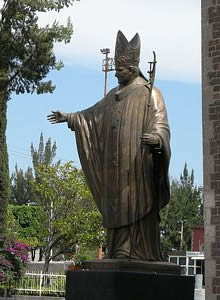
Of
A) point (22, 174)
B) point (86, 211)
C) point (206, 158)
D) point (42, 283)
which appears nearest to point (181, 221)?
point (22, 174)

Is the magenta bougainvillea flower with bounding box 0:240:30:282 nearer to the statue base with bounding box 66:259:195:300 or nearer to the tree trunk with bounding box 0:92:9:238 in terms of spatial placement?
the tree trunk with bounding box 0:92:9:238

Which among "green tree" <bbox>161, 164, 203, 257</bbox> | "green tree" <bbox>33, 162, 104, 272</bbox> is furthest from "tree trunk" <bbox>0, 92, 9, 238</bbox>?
"green tree" <bbox>161, 164, 203, 257</bbox>

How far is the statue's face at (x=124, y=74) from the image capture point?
19.5 ft

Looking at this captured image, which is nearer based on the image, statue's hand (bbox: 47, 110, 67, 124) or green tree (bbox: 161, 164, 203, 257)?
statue's hand (bbox: 47, 110, 67, 124)

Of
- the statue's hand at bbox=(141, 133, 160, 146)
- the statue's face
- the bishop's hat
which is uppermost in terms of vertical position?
the bishop's hat

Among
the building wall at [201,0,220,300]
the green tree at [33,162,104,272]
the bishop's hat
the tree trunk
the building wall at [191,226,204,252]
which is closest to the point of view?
the bishop's hat

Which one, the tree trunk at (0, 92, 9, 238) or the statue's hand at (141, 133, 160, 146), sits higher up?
the tree trunk at (0, 92, 9, 238)

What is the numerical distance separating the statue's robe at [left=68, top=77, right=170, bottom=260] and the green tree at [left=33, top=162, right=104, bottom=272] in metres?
25.0

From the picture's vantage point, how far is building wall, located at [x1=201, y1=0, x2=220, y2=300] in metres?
13.4

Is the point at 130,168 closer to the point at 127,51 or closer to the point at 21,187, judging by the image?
the point at 127,51

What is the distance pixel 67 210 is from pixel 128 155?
26.7 meters

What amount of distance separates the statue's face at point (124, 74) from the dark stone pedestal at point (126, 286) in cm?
160

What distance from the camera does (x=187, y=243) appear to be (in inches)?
2221

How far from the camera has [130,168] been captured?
5.63m
